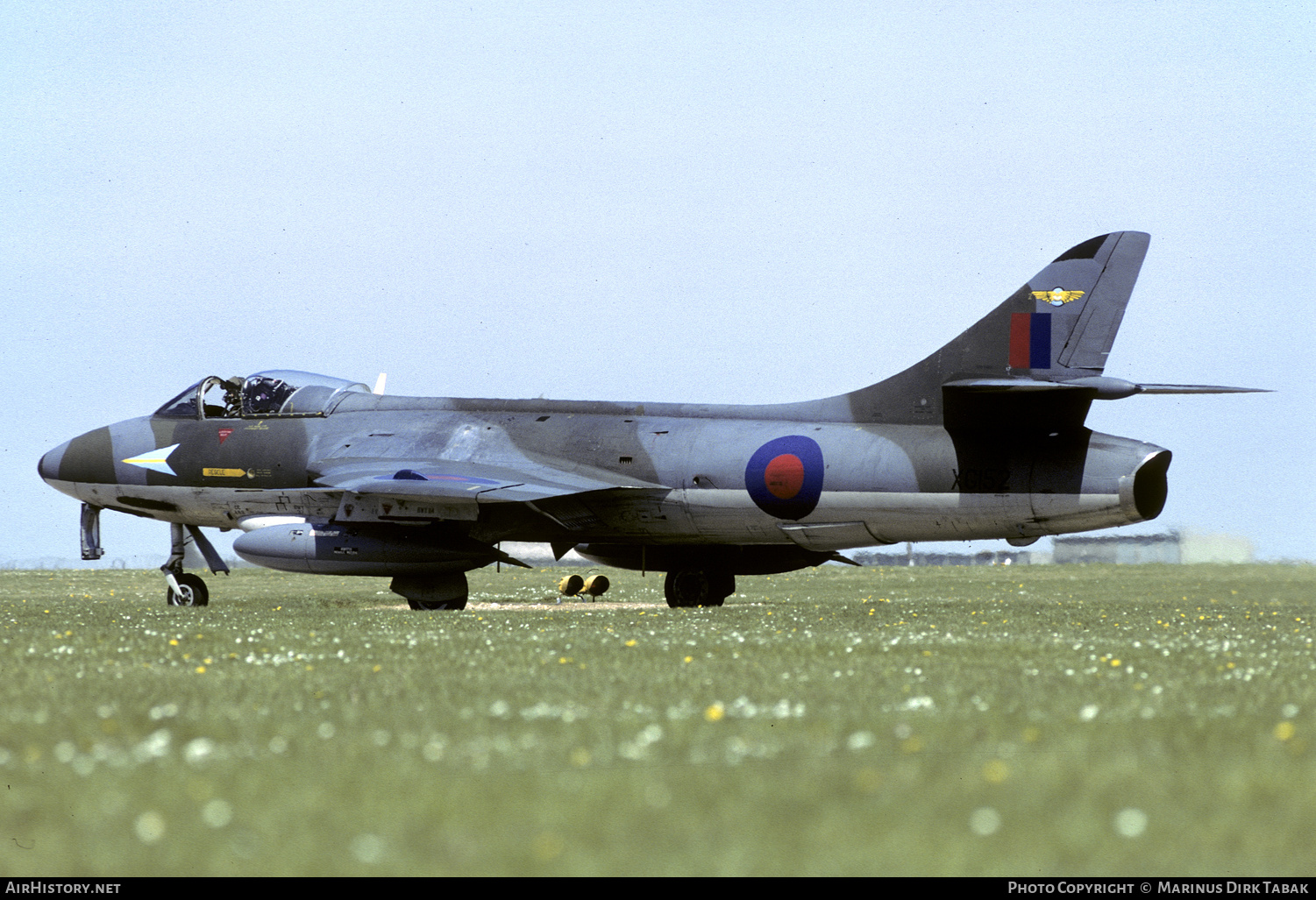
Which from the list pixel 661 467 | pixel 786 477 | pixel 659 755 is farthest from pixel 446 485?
pixel 659 755

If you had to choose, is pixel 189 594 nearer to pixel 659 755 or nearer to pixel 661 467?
pixel 661 467

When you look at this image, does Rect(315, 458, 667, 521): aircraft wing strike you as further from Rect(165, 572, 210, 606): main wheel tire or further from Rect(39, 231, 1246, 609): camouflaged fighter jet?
Rect(165, 572, 210, 606): main wheel tire

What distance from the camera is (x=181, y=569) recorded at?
982 inches

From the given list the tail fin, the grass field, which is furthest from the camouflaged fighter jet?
the grass field

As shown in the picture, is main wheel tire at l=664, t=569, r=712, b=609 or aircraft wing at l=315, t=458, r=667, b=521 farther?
main wheel tire at l=664, t=569, r=712, b=609

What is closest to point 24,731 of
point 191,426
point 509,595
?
point 191,426

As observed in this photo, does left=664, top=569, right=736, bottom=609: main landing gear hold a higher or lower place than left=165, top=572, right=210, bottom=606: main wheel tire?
lower

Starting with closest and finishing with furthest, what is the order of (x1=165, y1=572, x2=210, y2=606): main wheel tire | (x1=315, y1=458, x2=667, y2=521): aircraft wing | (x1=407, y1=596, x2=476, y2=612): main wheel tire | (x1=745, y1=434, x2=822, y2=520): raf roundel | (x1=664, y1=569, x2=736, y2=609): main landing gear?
(x1=745, y1=434, x2=822, y2=520): raf roundel
(x1=315, y1=458, x2=667, y2=521): aircraft wing
(x1=407, y1=596, x2=476, y2=612): main wheel tire
(x1=165, y1=572, x2=210, y2=606): main wheel tire
(x1=664, y1=569, x2=736, y2=609): main landing gear

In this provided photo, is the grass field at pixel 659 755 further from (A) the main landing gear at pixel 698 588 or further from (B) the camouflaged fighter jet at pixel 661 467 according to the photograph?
(A) the main landing gear at pixel 698 588

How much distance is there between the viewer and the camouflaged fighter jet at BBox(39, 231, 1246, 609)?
65.6ft

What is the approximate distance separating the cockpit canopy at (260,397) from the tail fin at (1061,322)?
11.9m

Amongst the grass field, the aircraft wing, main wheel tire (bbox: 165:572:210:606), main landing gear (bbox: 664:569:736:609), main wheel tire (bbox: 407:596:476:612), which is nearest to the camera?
the grass field

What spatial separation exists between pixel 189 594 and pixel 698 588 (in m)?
9.10

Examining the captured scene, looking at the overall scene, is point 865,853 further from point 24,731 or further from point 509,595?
point 509,595
